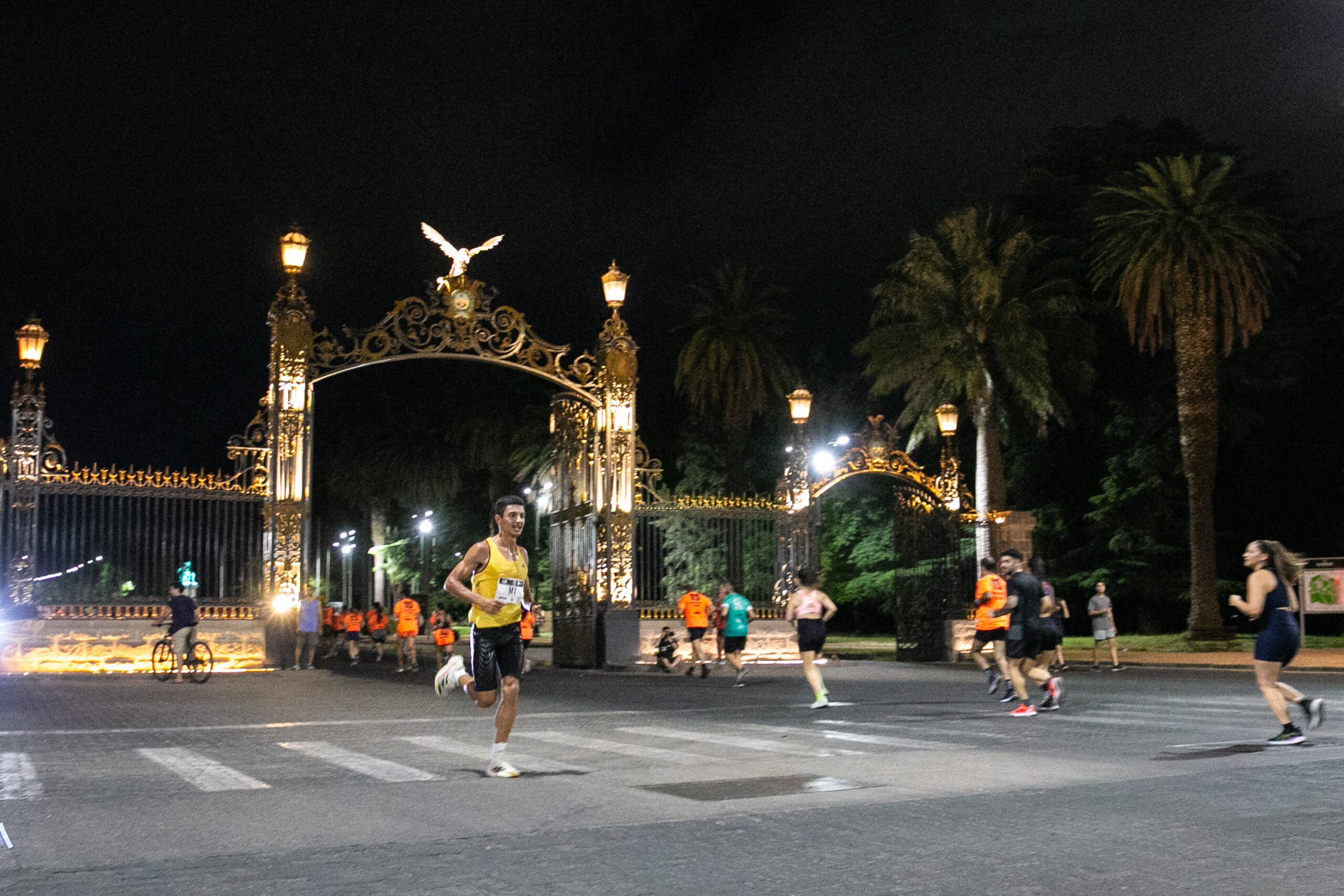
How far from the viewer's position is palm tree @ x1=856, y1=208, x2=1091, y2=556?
39.7m

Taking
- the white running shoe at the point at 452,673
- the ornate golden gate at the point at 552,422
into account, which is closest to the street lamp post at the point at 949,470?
the ornate golden gate at the point at 552,422

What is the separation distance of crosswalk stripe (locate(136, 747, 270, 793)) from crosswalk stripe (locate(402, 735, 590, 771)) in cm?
184

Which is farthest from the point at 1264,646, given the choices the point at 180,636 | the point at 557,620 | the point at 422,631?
the point at 422,631

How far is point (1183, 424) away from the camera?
37.1 meters

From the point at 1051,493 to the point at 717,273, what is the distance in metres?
14.5

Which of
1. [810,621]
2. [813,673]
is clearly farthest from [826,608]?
[813,673]

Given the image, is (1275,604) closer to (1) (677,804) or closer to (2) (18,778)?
(1) (677,804)

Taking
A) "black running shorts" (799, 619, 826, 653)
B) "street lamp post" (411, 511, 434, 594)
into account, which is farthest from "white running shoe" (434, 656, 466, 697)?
"street lamp post" (411, 511, 434, 594)

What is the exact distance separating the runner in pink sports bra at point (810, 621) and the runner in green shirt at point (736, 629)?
4932 millimetres

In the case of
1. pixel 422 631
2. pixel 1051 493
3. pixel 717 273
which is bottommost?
pixel 422 631

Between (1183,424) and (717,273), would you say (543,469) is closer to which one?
(717,273)

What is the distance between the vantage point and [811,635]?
16766mm

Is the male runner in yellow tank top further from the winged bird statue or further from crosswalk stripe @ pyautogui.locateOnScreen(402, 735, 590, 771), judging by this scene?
the winged bird statue

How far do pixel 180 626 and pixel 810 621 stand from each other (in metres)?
11.4
